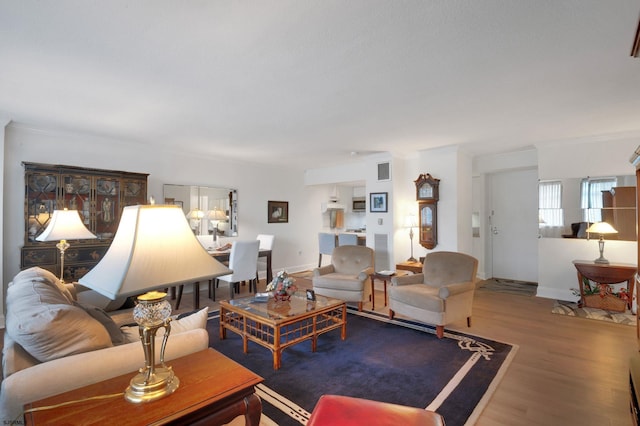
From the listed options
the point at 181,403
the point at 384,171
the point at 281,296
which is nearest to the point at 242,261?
the point at 281,296

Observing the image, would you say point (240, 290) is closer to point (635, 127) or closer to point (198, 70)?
point (198, 70)

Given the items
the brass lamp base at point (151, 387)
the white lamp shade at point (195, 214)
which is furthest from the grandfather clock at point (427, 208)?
the brass lamp base at point (151, 387)

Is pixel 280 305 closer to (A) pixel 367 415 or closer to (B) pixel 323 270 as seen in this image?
(B) pixel 323 270

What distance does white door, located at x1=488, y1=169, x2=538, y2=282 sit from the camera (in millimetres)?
5828

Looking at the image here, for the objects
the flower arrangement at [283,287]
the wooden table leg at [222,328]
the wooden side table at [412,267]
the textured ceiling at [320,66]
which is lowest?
the wooden table leg at [222,328]

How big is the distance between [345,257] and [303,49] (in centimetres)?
327

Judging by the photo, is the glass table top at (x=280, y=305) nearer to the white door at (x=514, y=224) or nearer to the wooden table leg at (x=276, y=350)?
the wooden table leg at (x=276, y=350)

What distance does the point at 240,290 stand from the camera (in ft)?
17.9

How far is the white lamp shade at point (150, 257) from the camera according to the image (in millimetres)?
1072

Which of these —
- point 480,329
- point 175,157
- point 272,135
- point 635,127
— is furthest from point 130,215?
point 635,127

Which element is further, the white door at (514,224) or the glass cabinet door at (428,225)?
the white door at (514,224)

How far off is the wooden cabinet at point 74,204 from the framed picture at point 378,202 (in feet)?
13.0

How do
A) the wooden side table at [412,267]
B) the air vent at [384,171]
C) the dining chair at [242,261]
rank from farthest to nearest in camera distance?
the air vent at [384,171] < the wooden side table at [412,267] < the dining chair at [242,261]

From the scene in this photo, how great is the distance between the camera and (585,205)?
4664mm
